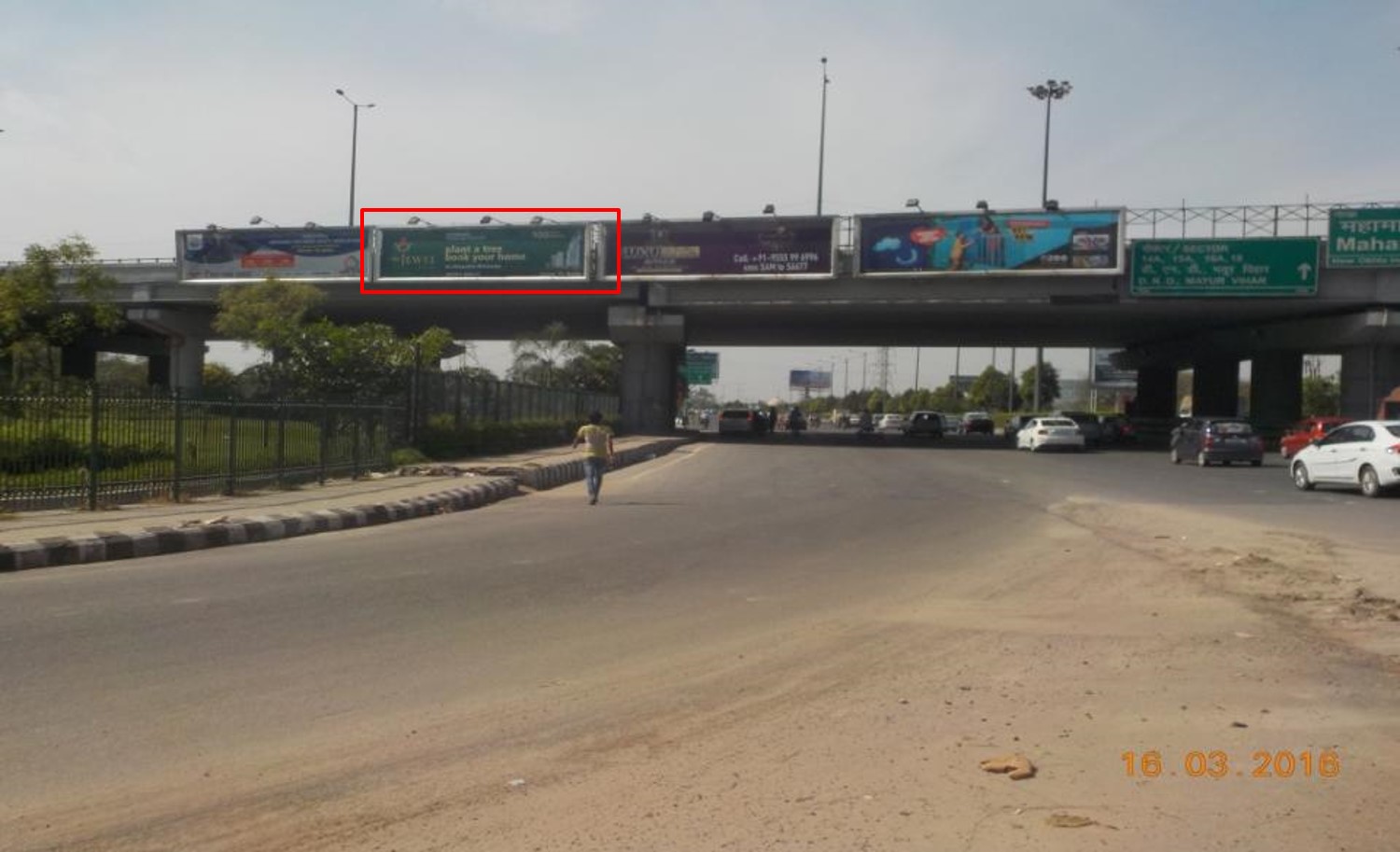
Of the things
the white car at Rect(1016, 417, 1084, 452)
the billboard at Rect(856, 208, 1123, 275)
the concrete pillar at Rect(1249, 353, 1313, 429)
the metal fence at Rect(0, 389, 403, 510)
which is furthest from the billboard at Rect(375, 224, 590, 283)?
the concrete pillar at Rect(1249, 353, 1313, 429)

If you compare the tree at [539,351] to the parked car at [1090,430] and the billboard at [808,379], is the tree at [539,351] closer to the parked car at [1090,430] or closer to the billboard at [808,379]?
the parked car at [1090,430]

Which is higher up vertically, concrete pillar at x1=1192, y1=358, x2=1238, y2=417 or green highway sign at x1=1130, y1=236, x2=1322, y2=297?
green highway sign at x1=1130, y1=236, x2=1322, y2=297

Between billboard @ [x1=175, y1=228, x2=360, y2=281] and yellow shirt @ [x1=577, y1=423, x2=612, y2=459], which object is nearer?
yellow shirt @ [x1=577, y1=423, x2=612, y2=459]

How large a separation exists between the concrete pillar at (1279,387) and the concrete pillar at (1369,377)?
674 cm

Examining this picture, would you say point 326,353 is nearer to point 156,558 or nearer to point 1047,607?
point 156,558

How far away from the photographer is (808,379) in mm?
160250

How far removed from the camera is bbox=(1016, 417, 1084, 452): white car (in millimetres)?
43406

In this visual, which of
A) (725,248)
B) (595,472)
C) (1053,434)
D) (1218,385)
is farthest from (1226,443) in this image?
(1218,385)

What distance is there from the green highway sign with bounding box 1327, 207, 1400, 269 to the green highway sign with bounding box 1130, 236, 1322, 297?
652mm

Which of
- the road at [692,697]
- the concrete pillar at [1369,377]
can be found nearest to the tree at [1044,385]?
the concrete pillar at [1369,377]

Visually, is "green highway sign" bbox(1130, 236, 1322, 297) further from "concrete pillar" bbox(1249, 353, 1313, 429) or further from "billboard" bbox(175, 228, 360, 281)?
"billboard" bbox(175, 228, 360, 281)

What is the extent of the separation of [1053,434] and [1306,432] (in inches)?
340

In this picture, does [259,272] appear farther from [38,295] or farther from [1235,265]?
[1235,265]

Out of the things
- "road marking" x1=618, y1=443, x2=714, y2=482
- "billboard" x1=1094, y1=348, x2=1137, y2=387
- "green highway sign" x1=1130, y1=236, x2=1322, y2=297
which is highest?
"green highway sign" x1=1130, y1=236, x2=1322, y2=297
